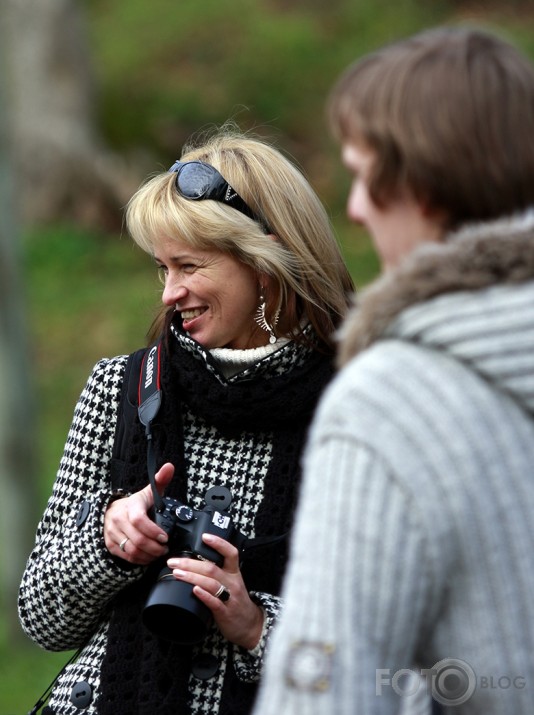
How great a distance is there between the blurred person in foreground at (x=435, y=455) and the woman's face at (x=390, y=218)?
0.03 m

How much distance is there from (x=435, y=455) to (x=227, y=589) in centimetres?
96

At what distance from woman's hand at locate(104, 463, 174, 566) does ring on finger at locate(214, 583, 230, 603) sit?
0.15 meters

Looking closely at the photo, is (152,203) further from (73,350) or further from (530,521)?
(73,350)

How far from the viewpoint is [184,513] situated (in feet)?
8.00

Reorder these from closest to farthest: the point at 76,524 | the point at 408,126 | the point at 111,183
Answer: the point at 408,126 → the point at 76,524 → the point at 111,183

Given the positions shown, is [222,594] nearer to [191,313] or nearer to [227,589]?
[227,589]

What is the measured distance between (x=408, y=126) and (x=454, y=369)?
14.7 inches

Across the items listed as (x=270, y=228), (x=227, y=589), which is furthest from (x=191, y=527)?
(x=270, y=228)

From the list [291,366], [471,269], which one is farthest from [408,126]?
[291,366]

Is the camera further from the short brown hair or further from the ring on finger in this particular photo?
the short brown hair

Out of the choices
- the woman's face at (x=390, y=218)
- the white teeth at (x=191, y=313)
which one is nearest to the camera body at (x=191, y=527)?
the white teeth at (x=191, y=313)

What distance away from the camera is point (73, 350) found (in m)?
10.5

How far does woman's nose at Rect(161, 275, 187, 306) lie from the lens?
2.75m

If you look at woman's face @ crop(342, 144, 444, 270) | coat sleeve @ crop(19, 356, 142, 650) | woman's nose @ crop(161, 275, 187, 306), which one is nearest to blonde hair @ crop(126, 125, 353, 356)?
woman's nose @ crop(161, 275, 187, 306)
